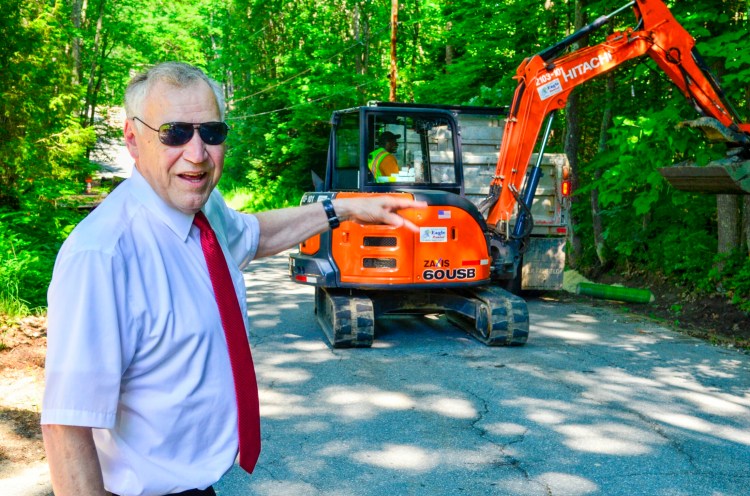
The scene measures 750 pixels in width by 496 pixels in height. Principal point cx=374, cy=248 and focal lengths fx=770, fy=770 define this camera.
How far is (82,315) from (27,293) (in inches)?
339

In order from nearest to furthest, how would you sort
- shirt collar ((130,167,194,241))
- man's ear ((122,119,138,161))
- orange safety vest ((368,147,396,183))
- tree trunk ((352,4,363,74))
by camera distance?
shirt collar ((130,167,194,241)), man's ear ((122,119,138,161)), orange safety vest ((368,147,396,183)), tree trunk ((352,4,363,74))

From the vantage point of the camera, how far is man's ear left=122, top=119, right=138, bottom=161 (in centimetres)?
202

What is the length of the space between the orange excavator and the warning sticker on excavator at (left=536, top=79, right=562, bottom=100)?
12 mm

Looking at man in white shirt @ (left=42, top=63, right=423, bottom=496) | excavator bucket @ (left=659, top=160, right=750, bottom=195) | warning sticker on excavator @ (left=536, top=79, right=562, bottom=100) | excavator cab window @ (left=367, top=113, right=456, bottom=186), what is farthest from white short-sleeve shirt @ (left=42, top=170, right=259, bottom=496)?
warning sticker on excavator @ (left=536, top=79, right=562, bottom=100)

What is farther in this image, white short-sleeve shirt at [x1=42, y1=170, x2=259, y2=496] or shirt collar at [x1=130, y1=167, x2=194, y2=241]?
shirt collar at [x1=130, y1=167, x2=194, y2=241]

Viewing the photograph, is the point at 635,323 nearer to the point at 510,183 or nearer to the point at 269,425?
the point at 510,183

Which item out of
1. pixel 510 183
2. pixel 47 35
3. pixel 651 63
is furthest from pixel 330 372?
pixel 47 35

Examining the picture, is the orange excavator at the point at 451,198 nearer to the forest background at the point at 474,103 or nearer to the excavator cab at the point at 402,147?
the excavator cab at the point at 402,147

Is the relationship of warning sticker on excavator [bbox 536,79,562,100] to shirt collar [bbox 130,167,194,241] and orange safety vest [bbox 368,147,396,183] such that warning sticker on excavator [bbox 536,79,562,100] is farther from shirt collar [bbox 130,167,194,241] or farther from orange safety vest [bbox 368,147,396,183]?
shirt collar [bbox 130,167,194,241]

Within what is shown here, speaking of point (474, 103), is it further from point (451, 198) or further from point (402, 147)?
point (451, 198)

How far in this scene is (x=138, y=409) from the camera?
1.79 m

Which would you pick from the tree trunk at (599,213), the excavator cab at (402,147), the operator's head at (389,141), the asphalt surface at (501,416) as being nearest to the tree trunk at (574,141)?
the tree trunk at (599,213)

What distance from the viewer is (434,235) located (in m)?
8.39

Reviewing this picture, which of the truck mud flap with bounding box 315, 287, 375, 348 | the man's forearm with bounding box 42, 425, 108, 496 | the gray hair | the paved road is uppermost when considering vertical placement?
the gray hair
